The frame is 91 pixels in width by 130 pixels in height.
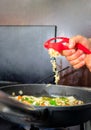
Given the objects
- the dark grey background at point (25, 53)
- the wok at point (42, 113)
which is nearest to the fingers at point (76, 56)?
the wok at point (42, 113)

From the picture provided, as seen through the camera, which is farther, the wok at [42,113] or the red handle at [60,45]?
the red handle at [60,45]

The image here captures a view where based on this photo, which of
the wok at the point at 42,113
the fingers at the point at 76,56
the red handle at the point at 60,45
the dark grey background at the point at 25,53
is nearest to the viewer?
the wok at the point at 42,113

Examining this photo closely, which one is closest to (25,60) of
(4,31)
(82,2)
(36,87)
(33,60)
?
(33,60)

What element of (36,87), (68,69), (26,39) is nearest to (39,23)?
(26,39)

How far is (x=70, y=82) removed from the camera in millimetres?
2506

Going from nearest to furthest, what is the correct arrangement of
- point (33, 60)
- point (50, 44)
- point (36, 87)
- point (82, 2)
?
point (50, 44)
point (36, 87)
point (82, 2)
point (33, 60)

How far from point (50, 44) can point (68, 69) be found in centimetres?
137

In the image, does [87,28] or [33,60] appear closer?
[87,28]

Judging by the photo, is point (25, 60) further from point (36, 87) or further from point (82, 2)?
point (36, 87)

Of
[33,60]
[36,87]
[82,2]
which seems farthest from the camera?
[33,60]

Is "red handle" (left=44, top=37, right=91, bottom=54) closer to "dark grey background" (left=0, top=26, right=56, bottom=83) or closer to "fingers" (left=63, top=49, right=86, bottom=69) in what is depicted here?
"fingers" (left=63, top=49, right=86, bottom=69)

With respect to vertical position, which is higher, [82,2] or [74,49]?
[82,2]

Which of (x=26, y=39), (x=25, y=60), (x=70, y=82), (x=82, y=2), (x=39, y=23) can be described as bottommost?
(x=70, y=82)

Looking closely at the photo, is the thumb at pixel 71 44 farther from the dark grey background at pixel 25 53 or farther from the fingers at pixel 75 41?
the dark grey background at pixel 25 53
